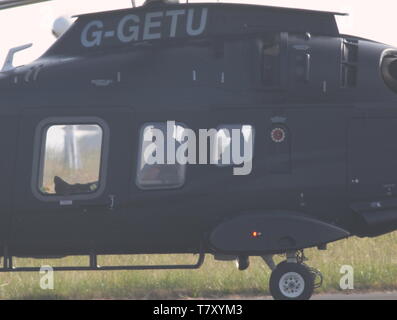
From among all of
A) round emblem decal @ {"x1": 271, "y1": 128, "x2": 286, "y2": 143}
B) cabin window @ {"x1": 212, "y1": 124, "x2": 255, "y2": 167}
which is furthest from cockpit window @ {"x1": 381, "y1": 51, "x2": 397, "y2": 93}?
cabin window @ {"x1": 212, "y1": 124, "x2": 255, "y2": 167}

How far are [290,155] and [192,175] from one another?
126cm

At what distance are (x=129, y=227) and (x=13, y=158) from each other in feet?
5.62

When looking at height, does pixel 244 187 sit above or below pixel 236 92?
below

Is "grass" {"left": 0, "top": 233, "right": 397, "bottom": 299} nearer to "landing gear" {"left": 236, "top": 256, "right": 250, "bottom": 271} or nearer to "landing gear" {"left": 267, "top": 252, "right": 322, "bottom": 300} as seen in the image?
"landing gear" {"left": 236, "top": 256, "right": 250, "bottom": 271}

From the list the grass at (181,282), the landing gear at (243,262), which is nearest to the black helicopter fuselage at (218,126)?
the landing gear at (243,262)

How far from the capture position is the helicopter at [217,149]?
13656mm

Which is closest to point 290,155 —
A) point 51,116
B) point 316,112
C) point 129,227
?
point 316,112

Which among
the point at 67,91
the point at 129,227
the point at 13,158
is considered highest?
the point at 67,91

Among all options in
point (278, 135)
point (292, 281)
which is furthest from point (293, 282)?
point (278, 135)

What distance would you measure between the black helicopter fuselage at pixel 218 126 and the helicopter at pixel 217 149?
2cm

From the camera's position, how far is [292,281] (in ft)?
45.4

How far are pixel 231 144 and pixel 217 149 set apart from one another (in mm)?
187

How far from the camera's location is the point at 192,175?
13656mm
